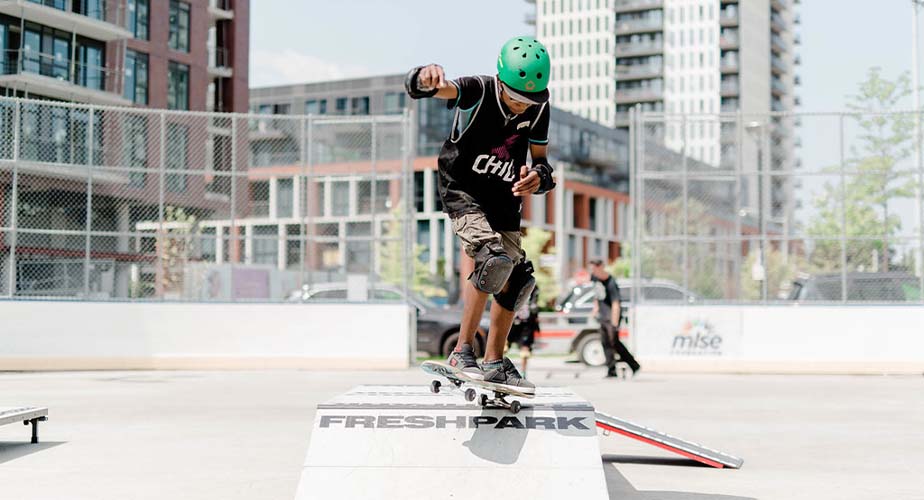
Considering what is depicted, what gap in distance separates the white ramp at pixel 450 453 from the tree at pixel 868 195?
46.9 feet

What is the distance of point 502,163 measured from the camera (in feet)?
18.0

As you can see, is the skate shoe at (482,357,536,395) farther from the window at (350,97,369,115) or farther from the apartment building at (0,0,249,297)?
the window at (350,97,369,115)

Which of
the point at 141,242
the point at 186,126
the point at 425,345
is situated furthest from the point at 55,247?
the point at 425,345

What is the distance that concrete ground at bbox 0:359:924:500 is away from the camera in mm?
6090

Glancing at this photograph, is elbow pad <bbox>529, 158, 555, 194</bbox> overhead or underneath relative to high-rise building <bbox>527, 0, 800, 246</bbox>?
underneath

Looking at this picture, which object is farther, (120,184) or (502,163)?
(120,184)

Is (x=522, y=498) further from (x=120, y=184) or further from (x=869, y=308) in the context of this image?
(x=120, y=184)

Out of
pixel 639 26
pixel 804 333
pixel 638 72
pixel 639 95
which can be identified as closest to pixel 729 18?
pixel 639 26

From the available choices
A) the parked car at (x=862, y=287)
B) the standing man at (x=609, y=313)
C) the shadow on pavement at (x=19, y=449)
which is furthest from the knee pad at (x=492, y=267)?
the parked car at (x=862, y=287)

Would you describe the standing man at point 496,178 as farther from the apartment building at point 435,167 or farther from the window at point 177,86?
the window at point 177,86

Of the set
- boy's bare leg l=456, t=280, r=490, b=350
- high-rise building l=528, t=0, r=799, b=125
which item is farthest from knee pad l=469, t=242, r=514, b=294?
high-rise building l=528, t=0, r=799, b=125

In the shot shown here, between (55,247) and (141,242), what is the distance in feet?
4.77

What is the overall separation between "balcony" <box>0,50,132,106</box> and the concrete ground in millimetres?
21407

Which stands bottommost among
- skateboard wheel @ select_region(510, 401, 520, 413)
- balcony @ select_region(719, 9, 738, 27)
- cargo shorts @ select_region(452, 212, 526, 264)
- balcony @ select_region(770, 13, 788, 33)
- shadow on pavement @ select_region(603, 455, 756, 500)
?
shadow on pavement @ select_region(603, 455, 756, 500)
